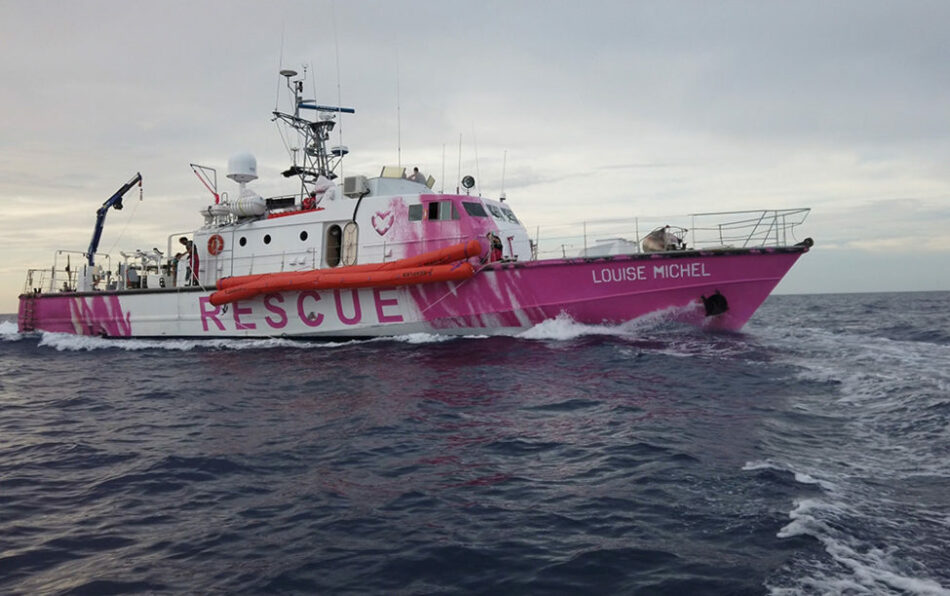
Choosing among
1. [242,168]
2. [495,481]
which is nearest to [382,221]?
[242,168]

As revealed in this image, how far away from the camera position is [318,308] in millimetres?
15422

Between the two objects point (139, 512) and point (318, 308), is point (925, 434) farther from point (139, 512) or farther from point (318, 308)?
point (318, 308)

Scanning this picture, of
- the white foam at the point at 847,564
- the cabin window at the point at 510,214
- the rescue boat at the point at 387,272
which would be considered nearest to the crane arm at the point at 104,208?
the rescue boat at the point at 387,272

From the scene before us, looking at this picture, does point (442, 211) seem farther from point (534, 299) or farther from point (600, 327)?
point (600, 327)

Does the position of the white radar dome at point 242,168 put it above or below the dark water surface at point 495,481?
above

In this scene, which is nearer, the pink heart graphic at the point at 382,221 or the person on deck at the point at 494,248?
the person on deck at the point at 494,248

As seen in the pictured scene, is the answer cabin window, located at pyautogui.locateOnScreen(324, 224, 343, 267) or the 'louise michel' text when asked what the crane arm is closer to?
cabin window, located at pyautogui.locateOnScreen(324, 224, 343, 267)

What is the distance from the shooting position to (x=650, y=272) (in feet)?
41.9

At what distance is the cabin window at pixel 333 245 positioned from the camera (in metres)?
15.6

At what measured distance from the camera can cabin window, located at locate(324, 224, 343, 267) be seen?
1556 cm

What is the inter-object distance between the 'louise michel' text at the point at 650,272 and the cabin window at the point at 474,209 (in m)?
3.42

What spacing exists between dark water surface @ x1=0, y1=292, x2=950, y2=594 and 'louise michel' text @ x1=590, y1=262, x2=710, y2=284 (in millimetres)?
2813

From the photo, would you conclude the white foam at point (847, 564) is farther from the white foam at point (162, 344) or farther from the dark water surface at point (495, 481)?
the white foam at point (162, 344)

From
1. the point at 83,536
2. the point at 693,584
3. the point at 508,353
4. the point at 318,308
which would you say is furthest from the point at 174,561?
the point at 318,308
